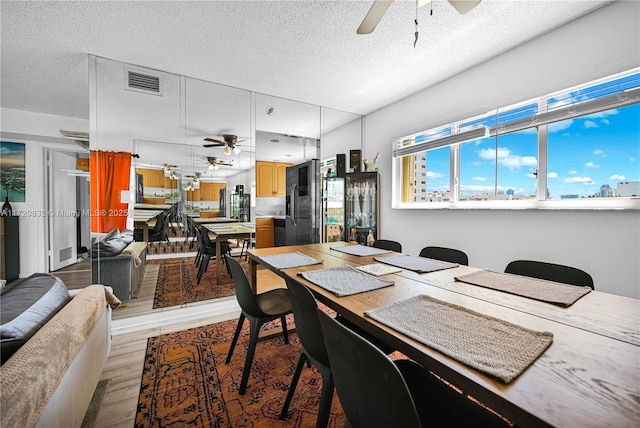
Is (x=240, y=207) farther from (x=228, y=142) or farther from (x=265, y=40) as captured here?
(x=265, y=40)

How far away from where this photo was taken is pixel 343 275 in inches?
58.2

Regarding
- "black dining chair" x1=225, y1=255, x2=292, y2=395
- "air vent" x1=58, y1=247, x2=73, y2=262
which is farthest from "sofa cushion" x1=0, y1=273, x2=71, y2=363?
"air vent" x1=58, y1=247, x2=73, y2=262

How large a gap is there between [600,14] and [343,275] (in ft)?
8.97

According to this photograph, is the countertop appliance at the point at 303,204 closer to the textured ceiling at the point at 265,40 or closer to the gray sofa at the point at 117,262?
the textured ceiling at the point at 265,40

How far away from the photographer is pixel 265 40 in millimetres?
2277

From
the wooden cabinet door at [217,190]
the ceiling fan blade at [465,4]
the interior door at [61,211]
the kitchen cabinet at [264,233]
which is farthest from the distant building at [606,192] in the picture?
the interior door at [61,211]

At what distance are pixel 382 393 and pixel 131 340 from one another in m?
2.51

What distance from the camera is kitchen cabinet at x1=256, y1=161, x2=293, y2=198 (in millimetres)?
4156

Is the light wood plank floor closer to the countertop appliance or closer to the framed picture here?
the countertop appliance

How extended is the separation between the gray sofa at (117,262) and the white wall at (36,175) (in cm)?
244

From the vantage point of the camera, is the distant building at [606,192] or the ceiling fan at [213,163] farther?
the ceiling fan at [213,163]

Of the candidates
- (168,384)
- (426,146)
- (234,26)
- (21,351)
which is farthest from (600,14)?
(168,384)

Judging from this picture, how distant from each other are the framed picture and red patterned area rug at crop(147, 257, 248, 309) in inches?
101

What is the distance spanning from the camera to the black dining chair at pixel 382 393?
60cm
